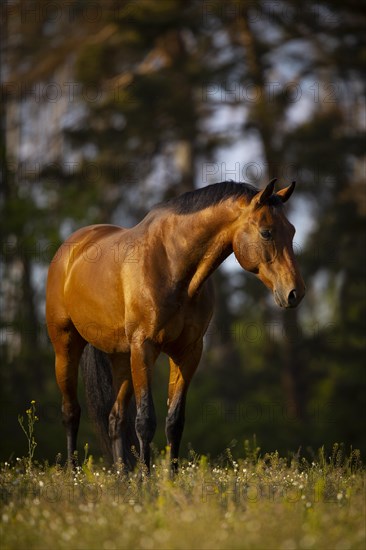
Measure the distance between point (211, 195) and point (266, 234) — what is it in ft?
2.21

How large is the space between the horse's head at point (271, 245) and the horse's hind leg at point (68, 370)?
2.26 m

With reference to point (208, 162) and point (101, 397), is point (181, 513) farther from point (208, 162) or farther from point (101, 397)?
point (208, 162)

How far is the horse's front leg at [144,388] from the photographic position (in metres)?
6.79

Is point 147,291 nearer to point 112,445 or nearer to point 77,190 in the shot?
point 112,445

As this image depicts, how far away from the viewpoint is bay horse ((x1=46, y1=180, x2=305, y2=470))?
6561 mm

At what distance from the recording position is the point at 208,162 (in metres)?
21.7

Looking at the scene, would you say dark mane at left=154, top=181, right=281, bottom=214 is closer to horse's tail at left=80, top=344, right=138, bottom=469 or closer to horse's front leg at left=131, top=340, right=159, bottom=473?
horse's front leg at left=131, top=340, right=159, bottom=473

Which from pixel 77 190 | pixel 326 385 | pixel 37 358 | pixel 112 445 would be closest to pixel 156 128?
pixel 77 190

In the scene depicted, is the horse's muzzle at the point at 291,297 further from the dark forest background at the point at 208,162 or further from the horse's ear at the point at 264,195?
the dark forest background at the point at 208,162

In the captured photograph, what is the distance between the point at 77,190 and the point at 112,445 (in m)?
14.8

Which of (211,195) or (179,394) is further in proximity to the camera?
(179,394)

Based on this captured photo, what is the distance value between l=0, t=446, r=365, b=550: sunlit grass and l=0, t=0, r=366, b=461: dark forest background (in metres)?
12.9

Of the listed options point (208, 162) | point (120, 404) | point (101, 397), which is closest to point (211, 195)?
point (120, 404)

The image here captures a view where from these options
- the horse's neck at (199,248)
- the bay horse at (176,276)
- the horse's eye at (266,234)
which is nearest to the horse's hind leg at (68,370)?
the bay horse at (176,276)
